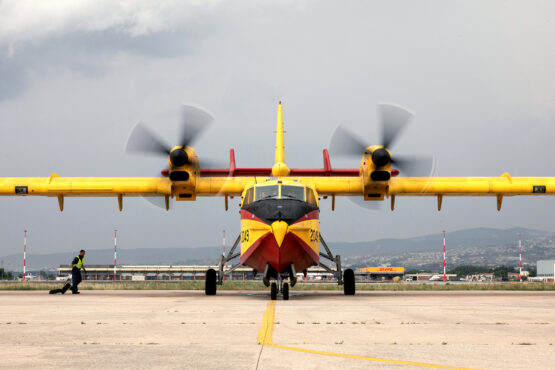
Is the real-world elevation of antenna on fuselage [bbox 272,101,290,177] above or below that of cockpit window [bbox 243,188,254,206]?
above

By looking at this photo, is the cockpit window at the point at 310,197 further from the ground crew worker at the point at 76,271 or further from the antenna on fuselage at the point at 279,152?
the ground crew worker at the point at 76,271

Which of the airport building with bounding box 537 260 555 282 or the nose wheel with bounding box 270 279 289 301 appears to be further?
the airport building with bounding box 537 260 555 282

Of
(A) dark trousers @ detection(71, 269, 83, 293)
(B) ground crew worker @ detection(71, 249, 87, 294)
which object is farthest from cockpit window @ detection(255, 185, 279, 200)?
(A) dark trousers @ detection(71, 269, 83, 293)

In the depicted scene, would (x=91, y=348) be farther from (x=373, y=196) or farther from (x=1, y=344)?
(x=373, y=196)

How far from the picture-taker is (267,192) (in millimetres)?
19750

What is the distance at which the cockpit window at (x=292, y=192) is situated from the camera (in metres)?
19.6

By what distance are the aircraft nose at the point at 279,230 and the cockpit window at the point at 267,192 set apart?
1.21 meters

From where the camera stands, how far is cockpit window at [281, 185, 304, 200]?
773 inches

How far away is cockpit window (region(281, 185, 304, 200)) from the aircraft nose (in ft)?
4.03

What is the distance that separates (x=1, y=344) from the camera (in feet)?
25.3

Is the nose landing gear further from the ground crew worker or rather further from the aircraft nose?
the ground crew worker

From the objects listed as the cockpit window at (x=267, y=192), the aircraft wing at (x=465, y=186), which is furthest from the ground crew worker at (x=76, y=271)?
the aircraft wing at (x=465, y=186)

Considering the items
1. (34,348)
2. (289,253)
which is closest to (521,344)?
Result: (34,348)

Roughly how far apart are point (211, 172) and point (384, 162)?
7750 mm
